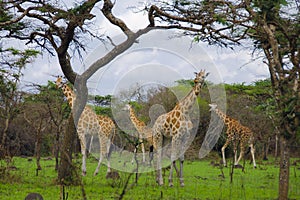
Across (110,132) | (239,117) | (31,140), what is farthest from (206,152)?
(31,140)

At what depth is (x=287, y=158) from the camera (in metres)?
6.62

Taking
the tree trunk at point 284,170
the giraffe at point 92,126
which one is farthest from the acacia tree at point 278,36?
the giraffe at point 92,126

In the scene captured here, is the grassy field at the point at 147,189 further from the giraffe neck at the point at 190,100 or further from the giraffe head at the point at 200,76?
the giraffe head at the point at 200,76

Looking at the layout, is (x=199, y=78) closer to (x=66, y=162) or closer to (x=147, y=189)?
(x=147, y=189)

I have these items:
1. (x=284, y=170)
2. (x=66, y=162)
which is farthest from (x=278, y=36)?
(x=66, y=162)

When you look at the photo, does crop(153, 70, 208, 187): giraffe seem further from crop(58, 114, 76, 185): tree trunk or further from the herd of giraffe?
crop(58, 114, 76, 185): tree trunk

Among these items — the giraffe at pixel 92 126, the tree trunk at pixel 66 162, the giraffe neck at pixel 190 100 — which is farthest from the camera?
the giraffe at pixel 92 126

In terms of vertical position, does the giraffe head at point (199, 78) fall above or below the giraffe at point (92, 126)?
above

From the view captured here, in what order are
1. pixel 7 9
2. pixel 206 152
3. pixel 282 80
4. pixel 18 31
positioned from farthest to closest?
pixel 206 152 → pixel 18 31 → pixel 7 9 → pixel 282 80

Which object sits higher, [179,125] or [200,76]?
[200,76]

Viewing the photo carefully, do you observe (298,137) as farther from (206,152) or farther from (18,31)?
(206,152)

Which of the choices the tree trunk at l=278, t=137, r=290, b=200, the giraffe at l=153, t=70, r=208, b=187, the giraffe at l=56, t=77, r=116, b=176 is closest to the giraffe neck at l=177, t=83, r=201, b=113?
the giraffe at l=153, t=70, r=208, b=187

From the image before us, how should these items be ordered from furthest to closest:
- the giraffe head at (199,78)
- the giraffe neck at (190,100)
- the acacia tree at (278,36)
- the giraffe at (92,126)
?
the giraffe at (92,126) → the giraffe neck at (190,100) → the giraffe head at (199,78) → the acacia tree at (278,36)

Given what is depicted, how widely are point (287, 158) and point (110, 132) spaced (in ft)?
23.1
